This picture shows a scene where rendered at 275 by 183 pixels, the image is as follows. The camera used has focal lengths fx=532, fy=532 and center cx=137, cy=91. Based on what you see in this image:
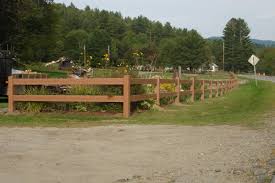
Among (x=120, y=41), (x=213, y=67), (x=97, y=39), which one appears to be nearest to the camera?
(x=97, y=39)

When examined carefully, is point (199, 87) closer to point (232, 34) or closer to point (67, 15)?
point (232, 34)

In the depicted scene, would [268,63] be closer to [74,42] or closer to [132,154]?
[74,42]

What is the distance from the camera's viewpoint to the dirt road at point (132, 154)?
21.6 ft

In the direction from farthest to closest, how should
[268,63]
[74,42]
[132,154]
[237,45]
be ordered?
[268,63]
[237,45]
[74,42]
[132,154]

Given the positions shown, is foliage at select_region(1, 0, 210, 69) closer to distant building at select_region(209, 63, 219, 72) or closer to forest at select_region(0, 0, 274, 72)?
forest at select_region(0, 0, 274, 72)

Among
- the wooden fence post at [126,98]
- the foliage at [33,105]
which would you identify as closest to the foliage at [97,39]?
the foliage at [33,105]

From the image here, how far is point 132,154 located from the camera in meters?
8.32

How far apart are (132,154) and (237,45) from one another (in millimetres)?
146555

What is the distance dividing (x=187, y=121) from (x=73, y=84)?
369 cm

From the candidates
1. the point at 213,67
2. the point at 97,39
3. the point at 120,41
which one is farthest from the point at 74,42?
the point at 213,67

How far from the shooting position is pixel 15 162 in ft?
24.7

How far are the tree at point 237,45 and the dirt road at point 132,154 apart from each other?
141m

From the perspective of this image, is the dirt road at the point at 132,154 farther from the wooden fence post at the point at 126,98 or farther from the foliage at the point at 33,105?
the foliage at the point at 33,105

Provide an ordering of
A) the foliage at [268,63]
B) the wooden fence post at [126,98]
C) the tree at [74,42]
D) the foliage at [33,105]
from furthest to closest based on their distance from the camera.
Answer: the foliage at [268,63], the tree at [74,42], the foliage at [33,105], the wooden fence post at [126,98]
